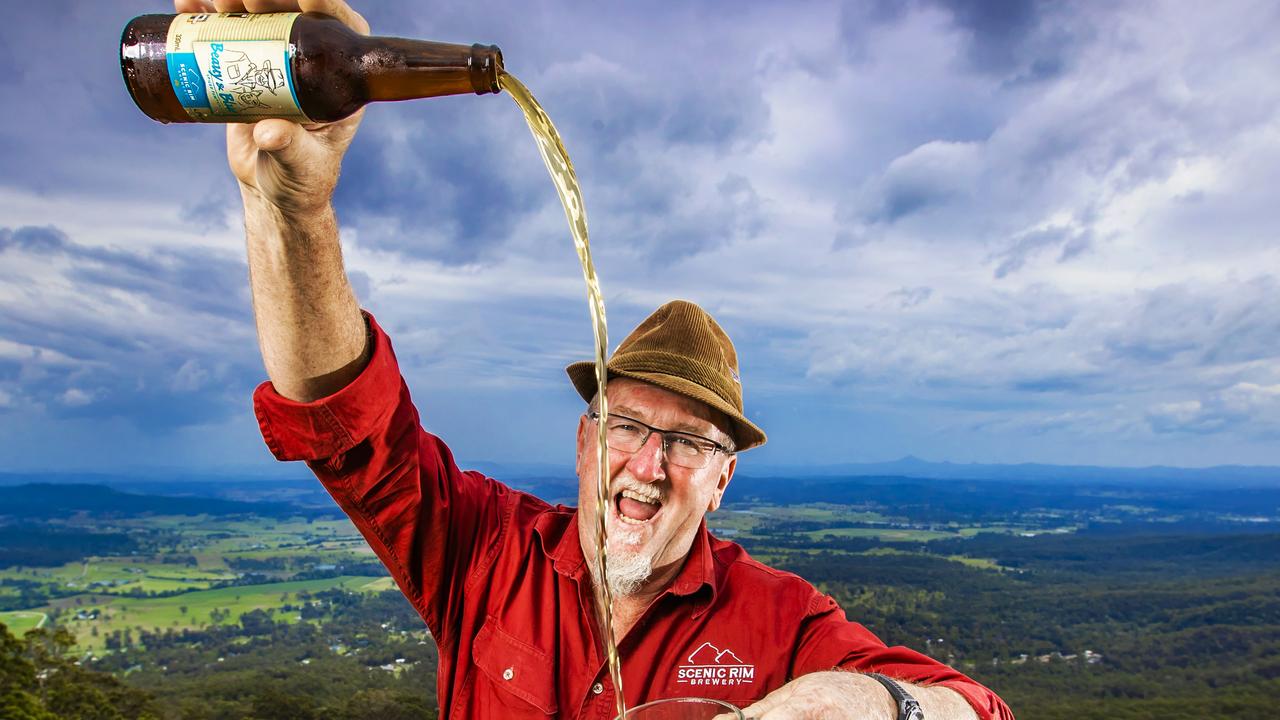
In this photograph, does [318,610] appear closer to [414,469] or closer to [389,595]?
[389,595]

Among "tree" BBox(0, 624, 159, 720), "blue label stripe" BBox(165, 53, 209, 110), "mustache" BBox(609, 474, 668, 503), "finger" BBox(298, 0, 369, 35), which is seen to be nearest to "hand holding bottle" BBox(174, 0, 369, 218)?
"finger" BBox(298, 0, 369, 35)

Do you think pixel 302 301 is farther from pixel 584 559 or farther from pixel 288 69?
pixel 584 559

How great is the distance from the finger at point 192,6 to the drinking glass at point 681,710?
2.08m

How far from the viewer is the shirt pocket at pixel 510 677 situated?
120 inches

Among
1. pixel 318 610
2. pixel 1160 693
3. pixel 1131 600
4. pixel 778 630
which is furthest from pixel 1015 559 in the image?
pixel 778 630

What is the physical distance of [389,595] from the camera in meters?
95.4

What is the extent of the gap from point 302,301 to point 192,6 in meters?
0.82

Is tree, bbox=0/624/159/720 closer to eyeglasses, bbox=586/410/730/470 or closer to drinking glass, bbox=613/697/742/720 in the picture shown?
eyeglasses, bbox=586/410/730/470

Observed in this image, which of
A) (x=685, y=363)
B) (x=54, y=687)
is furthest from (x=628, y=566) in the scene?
(x=54, y=687)

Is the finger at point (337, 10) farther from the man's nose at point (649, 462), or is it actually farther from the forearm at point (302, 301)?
the man's nose at point (649, 462)

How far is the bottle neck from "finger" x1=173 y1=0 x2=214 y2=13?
16.6 inches

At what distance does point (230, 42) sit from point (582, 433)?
75.4 inches

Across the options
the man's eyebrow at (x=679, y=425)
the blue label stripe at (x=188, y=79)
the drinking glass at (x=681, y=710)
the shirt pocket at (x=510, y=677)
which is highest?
the blue label stripe at (x=188, y=79)

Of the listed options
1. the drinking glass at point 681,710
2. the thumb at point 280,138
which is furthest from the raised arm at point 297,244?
the drinking glass at point 681,710
